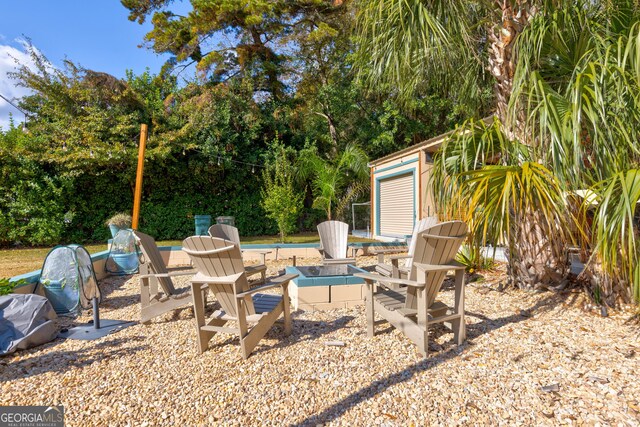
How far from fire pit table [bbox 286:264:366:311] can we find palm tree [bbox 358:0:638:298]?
1.46 meters

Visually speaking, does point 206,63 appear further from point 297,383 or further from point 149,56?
point 297,383

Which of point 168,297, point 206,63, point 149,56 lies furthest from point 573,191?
point 149,56

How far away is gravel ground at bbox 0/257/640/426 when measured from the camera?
1988 millimetres

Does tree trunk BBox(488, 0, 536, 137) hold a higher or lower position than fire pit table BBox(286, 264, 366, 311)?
higher

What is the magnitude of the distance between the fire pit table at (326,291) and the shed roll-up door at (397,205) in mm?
6199

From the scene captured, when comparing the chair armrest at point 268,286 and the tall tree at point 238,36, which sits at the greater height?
the tall tree at point 238,36

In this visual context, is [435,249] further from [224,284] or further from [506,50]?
[506,50]

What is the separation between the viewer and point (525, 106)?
156 inches

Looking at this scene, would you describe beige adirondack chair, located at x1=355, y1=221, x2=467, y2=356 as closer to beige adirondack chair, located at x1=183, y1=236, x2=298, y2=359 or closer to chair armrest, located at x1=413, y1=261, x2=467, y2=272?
chair armrest, located at x1=413, y1=261, x2=467, y2=272

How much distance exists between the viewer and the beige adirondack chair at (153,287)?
359 cm

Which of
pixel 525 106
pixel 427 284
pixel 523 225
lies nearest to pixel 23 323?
pixel 427 284

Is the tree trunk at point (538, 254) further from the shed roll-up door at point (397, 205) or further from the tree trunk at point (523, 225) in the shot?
the shed roll-up door at point (397, 205)

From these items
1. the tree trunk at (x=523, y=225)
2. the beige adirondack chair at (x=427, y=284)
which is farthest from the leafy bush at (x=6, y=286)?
the tree trunk at (x=523, y=225)

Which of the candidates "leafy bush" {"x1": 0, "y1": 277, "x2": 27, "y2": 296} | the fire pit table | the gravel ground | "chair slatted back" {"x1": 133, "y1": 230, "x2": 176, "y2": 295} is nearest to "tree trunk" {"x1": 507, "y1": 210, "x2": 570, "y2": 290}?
the gravel ground
